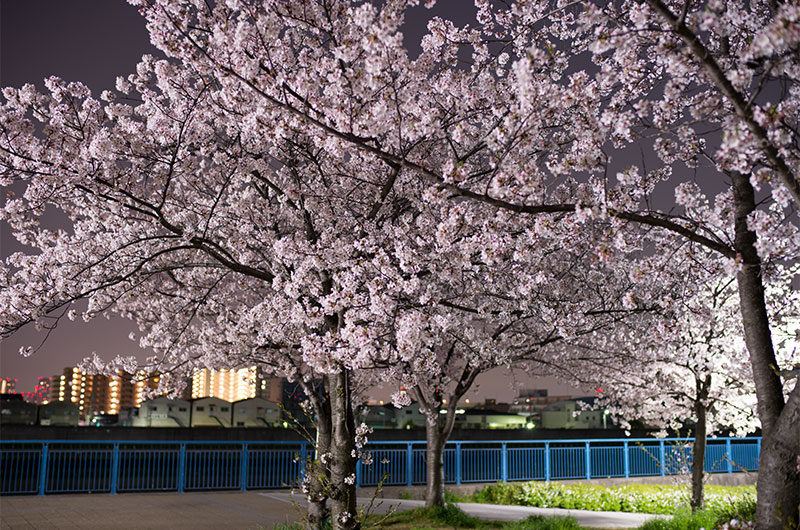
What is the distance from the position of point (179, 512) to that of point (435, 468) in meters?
4.58

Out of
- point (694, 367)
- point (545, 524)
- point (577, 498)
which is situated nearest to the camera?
point (545, 524)

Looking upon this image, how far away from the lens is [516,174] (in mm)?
4875

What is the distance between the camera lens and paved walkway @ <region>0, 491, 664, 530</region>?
991 cm

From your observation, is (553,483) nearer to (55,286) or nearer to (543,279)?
(543,279)

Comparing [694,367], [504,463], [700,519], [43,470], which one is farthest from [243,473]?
[694,367]

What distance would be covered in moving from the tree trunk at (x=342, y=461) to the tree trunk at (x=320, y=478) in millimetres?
168

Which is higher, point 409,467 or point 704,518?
point 704,518

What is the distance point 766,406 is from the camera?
585 centimetres

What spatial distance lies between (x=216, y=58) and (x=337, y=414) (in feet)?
13.3

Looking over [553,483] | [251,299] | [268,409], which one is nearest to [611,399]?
[553,483]

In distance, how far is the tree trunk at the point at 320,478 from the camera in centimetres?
791

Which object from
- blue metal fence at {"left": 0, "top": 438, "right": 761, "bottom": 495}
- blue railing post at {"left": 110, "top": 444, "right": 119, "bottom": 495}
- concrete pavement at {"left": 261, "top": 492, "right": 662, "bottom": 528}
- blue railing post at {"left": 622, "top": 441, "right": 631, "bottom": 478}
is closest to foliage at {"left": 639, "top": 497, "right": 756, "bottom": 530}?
concrete pavement at {"left": 261, "top": 492, "right": 662, "bottom": 528}

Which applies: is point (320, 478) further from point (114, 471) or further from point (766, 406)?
point (114, 471)

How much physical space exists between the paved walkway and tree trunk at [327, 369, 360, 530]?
5.22 feet
